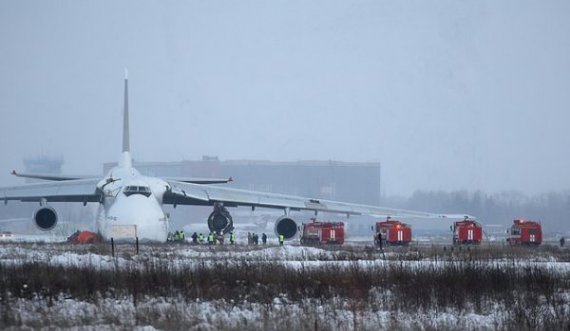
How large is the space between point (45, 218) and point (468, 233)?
1770 centimetres

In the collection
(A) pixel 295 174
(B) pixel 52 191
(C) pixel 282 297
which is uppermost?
(A) pixel 295 174

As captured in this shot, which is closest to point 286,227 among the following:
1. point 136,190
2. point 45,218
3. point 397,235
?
point 397,235

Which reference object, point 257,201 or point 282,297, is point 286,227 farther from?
point 282,297

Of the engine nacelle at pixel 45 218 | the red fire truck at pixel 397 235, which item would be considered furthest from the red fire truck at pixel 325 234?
the engine nacelle at pixel 45 218

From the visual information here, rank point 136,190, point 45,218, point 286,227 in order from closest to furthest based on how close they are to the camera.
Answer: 1. point 136,190
2. point 45,218
3. point 286,227

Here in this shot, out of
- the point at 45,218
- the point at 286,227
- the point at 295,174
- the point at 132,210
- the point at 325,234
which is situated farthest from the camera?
the point at 295,174

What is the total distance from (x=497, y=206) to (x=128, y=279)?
67992mm

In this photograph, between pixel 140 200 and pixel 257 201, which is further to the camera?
pixel 257 201

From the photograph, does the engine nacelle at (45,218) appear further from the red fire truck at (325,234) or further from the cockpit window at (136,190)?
the red fire truck at (325,234)

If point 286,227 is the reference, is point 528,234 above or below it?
below

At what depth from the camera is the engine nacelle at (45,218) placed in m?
39.3

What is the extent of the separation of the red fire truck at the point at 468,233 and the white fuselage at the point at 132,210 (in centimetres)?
1315

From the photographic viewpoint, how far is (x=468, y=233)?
142ft

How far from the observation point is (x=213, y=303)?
15.4m
